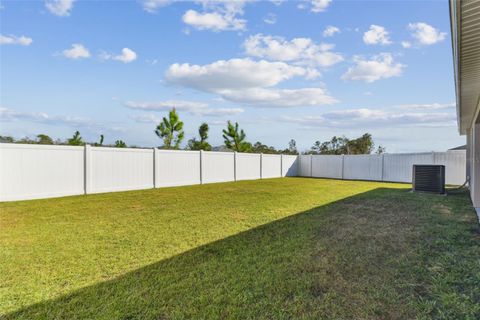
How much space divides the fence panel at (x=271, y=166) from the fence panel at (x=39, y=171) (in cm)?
1057

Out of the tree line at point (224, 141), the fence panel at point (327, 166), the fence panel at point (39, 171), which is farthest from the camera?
the fence panel at point (327, 166)

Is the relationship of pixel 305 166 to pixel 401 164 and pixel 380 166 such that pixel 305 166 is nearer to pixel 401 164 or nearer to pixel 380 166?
pixel 380 166

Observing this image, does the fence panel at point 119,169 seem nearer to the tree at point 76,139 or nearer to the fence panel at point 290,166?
the tree at point 76,139

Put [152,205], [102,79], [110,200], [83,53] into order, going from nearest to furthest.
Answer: [152,205], [110,200], [83,53], [102,79]

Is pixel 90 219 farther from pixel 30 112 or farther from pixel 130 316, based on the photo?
pixel 30 112

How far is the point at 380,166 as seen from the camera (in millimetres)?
15445

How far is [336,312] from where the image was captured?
2043 mm

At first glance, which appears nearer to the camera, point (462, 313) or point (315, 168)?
point (462, 313)

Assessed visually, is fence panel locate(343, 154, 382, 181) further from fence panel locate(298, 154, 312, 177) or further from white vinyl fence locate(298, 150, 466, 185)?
fence panel locate(298, 154, 312, 177)

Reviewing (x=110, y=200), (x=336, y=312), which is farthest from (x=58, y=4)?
(x=336, y=312)

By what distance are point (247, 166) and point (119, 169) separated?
7634 millimetres

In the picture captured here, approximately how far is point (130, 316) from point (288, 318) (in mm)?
1181

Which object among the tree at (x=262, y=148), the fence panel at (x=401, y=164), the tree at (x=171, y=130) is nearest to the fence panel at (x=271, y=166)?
the tree at (x=171, y=130)

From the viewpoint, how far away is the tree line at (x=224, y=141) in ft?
56.0
